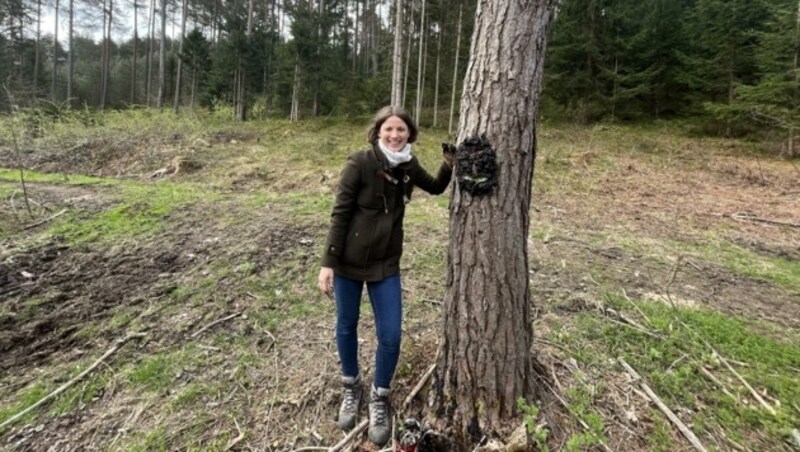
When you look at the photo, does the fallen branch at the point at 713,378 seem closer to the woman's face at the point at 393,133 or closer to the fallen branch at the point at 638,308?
the fallen branch at the point at 638,308

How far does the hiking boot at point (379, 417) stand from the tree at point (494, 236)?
0.92 feet

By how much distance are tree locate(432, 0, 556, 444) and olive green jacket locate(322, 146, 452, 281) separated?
350 millimetres

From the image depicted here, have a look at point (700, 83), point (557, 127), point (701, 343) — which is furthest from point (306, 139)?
point (700, 83)

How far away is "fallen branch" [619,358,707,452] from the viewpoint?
1968mm

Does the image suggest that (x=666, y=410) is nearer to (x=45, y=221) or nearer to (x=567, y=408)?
(x=567, y=408)

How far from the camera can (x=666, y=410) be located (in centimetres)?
213

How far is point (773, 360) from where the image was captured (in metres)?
2.67

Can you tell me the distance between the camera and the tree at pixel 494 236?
1.82 meters

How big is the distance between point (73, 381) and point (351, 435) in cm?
195

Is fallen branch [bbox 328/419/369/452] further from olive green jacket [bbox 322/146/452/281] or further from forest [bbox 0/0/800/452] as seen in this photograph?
olive green jacket [bbox 322/146/452/281]

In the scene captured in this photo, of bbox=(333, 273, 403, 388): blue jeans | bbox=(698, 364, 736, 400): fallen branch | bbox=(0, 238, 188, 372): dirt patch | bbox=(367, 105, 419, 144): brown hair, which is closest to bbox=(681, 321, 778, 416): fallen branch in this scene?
bbox=(698, 364, 736, 400): fallen branch

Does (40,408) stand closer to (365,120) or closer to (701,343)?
(701,343)

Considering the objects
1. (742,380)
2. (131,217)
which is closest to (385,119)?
(742,380)

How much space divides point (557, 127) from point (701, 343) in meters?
17.2
